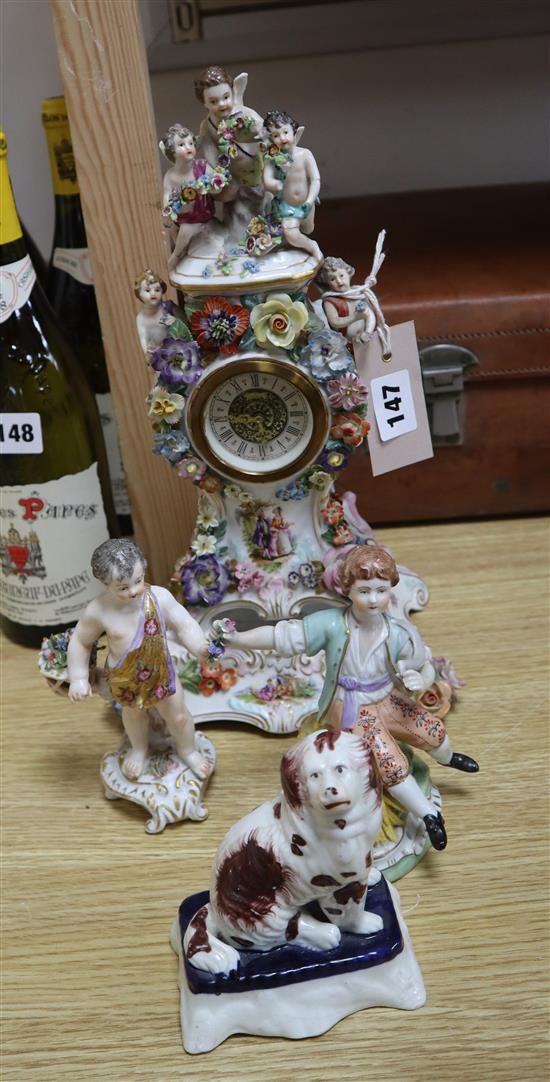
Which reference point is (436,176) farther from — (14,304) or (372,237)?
(14,304)

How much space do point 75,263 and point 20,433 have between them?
0.90ft

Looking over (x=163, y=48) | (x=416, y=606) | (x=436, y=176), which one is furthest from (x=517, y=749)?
(x=163, y=48)

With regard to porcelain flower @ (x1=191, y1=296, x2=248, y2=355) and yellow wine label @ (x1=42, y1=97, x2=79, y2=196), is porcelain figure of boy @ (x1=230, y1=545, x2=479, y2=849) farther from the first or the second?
yellow wine label @ (x1=42, y1=97, x2=79, y2=196)

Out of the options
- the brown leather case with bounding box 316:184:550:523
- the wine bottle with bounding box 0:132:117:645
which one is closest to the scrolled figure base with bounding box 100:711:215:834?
the wine bottle with bounding box 0:132:117:645

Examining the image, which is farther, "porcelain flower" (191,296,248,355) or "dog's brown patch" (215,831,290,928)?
"porcelain flower" (191,296,248,355)

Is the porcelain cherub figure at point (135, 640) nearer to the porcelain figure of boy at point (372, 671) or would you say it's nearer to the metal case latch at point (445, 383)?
the porcelain figure of boy at point (372, 671)

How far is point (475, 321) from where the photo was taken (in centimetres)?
117

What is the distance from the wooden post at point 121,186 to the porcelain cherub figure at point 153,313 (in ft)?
0.42

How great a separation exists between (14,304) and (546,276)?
576 millimetres

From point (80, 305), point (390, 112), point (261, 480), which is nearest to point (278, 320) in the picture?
point (261, 480)

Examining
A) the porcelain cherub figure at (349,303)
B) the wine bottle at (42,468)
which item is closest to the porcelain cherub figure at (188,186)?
the porcelain cherub figure at (349,303)

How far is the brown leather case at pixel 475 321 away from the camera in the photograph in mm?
1173

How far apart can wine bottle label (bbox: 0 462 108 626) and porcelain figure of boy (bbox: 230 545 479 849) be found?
33cm

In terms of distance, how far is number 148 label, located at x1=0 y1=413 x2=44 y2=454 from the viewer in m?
1.06
